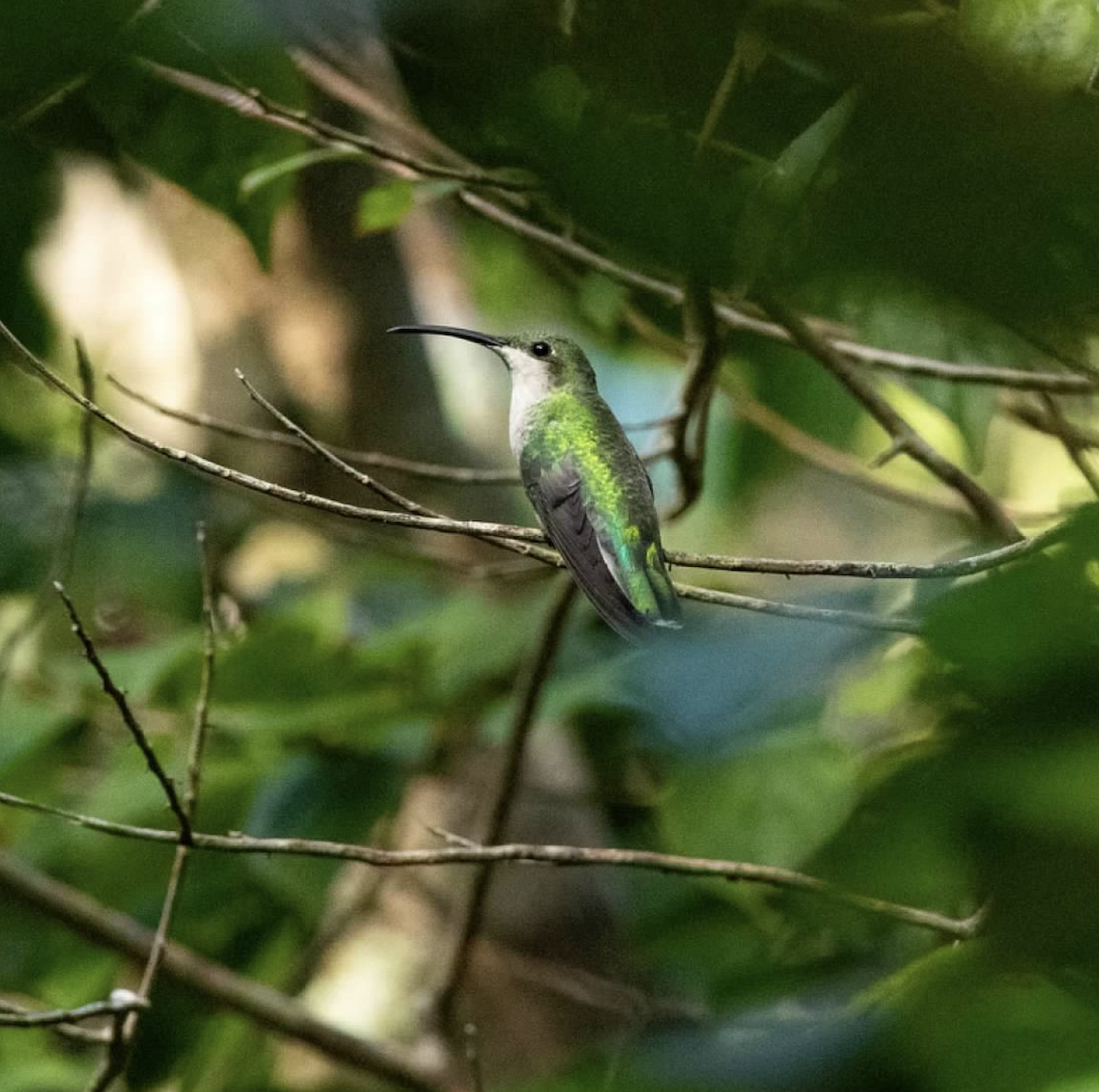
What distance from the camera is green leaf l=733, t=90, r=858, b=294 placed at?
19.5 inches

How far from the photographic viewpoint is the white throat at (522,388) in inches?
119

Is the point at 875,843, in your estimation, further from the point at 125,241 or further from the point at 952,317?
the point at 125,241

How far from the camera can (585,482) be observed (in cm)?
260

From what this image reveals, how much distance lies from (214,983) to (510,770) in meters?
0.70

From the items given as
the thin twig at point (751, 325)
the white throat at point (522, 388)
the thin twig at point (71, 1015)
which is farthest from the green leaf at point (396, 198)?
the thin twig at point (71, 1015)

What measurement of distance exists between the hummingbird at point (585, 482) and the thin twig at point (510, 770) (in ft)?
0.73

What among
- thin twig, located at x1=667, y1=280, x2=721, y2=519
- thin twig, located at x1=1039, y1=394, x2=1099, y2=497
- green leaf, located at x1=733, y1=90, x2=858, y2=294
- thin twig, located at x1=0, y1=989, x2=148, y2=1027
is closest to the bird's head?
thin twig, located at x1=667, y1=280, x2=721, y2=519

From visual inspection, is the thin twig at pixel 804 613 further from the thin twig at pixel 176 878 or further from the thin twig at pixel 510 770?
the thin twig at pixel 510 770

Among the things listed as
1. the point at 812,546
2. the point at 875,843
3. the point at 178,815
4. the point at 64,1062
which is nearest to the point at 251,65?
the point at 178,815

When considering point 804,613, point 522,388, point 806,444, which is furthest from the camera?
point 806,444

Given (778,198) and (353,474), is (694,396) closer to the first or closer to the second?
(353,474)

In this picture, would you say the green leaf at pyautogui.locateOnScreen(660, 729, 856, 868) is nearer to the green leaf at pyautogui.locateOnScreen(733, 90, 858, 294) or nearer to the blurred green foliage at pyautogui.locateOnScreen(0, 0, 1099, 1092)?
the blurred green foliage at pyautogui.locateOnScreen(0, 0, 1099, 1092)

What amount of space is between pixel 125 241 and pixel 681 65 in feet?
20.5

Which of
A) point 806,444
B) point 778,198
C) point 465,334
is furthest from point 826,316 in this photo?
point 806,444
